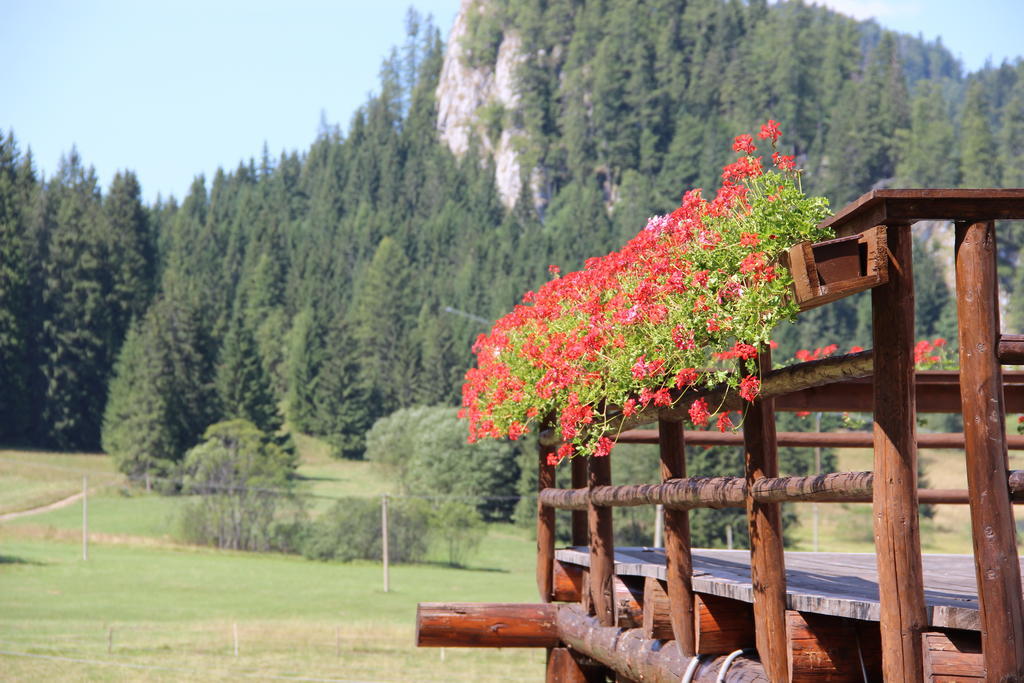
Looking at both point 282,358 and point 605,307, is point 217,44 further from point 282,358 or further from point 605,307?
point 605,307


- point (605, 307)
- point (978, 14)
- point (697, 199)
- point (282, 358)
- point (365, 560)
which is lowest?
point (365, 560)

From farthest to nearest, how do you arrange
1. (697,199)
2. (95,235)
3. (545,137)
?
(545,137)
(95,235)
(697,199)

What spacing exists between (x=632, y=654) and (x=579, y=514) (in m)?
2.24

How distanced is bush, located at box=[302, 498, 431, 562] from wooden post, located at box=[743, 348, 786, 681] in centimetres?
5178

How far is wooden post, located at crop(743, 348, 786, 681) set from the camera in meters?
3.83

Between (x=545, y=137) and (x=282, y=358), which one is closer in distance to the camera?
(x=282, y=358)

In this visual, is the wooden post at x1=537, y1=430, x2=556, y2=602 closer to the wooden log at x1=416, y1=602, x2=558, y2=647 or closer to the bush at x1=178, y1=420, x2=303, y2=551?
the wooden log at x1=416, y1=602, x2=558, y2=647

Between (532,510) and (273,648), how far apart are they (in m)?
34.1

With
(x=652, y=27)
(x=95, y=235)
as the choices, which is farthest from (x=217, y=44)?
(x=652, y=27)

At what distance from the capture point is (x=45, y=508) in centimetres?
6450

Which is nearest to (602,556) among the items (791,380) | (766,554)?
(766,554)

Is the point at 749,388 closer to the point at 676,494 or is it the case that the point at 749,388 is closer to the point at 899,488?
the point at 899,488

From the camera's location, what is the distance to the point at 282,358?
10881cm

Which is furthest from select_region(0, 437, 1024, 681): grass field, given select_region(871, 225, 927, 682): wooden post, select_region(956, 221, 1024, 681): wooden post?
select_region(956, 221, 1024, 681): wooden post
